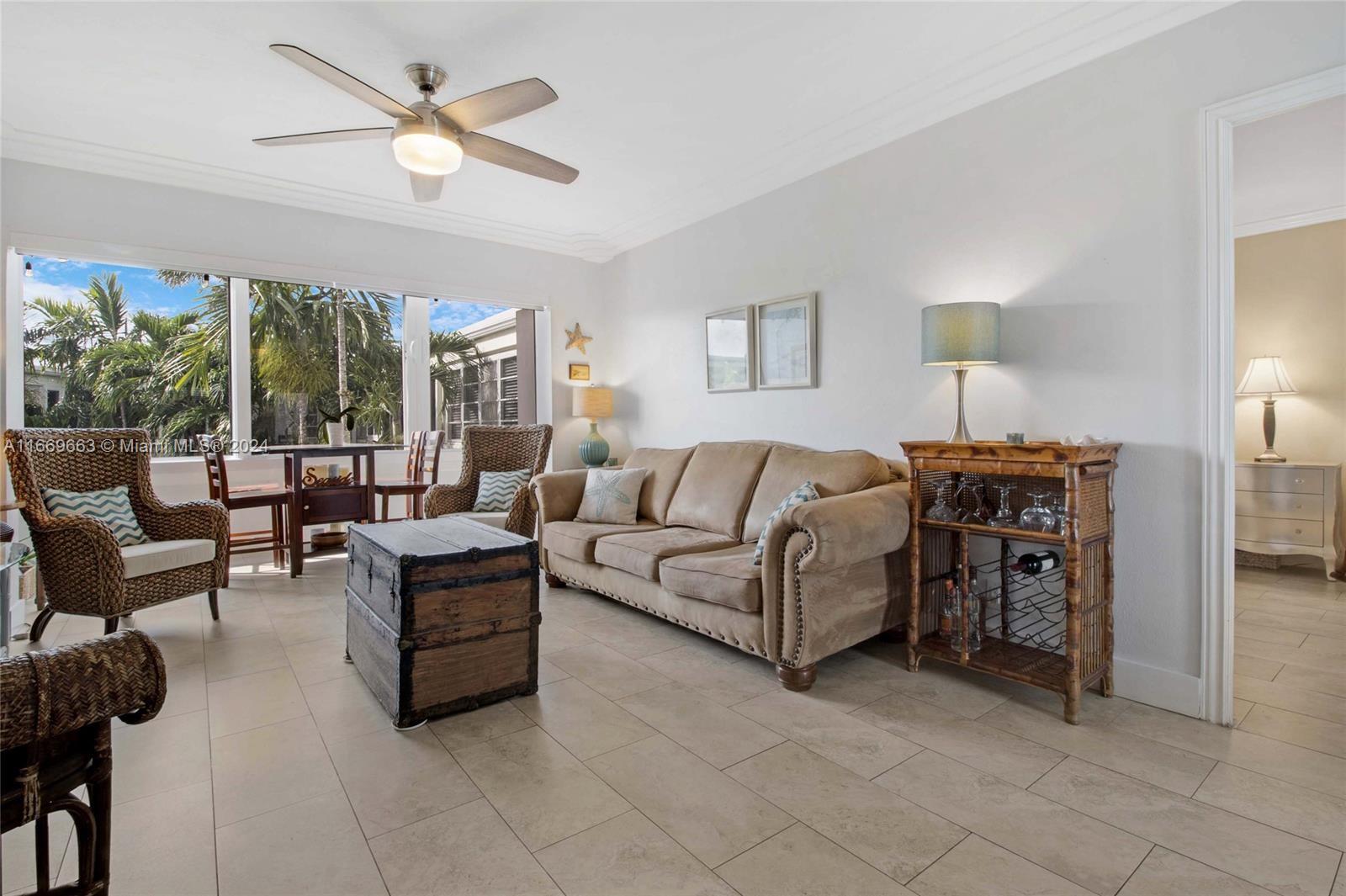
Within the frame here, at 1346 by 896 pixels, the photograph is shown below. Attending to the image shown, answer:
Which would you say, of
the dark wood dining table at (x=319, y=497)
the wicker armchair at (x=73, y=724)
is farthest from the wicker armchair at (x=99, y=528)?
the wicker armchair at (x=73, y=724)

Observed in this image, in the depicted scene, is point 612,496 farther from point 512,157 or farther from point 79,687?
point 79,687

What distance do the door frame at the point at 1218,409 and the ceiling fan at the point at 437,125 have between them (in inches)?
96.5

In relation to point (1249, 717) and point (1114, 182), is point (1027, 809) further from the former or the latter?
point (1114, 182)

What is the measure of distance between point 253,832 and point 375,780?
329mm

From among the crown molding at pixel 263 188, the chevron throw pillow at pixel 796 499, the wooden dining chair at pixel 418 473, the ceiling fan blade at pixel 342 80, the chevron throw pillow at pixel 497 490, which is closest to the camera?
the ceiling fan blade at pixel 342 80

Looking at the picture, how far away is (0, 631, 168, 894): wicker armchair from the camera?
0.96m

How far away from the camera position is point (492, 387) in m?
6.50

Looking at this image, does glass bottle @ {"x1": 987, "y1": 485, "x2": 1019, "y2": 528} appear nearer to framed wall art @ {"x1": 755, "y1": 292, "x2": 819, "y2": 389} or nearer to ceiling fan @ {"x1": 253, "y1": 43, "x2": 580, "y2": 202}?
framed wall art @ {"x1": 755, "y1": 292, "x2": 819, "y2": 389}

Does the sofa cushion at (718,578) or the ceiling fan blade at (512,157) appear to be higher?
the ceiling fan blade at (512,157)

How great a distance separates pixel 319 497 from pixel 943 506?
414cm

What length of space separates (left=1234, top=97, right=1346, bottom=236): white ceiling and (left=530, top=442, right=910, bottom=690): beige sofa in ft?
7.63

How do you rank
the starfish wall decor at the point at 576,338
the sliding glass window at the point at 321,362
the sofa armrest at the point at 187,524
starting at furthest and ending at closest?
the starfish wall decor at the point at 576,338, the sliding glass window at the point at 321,362, the sofa armrest at the point at 187,524

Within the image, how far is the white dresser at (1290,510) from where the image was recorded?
4324 millimetres

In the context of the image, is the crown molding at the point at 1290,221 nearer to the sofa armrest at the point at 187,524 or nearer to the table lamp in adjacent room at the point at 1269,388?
the table lamp in adjacent room at the point at 1269,388
